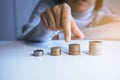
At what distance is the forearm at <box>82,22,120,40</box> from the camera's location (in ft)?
3.71

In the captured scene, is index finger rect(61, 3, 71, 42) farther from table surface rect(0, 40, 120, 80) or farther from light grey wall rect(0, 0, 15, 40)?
light grey wall rect(0, 0, 15, 40)

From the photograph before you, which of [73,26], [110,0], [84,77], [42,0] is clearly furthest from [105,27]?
[84,77]

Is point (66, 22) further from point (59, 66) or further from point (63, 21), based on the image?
point (59, 66)

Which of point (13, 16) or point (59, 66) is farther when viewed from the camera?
point (13, 16)

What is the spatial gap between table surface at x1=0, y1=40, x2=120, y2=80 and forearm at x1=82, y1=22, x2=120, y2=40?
299 mm

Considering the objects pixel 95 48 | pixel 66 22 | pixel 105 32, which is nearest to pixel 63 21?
pixel 66 22

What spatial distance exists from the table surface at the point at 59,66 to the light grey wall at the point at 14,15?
702 millimetres

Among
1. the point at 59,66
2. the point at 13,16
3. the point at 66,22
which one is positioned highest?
the point at 13,16

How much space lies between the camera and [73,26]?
0.71m

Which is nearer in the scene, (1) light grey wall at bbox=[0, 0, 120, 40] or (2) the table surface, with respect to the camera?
(2) the table surface

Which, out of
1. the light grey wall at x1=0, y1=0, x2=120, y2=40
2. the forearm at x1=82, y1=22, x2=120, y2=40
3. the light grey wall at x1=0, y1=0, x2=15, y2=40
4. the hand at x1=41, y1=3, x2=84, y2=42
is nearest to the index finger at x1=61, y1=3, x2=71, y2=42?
the hand at x1=41, y1=3, x2=84, y2=42

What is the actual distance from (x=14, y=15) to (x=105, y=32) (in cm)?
85

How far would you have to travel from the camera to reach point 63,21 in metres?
0.70

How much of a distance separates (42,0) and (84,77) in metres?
0.98
